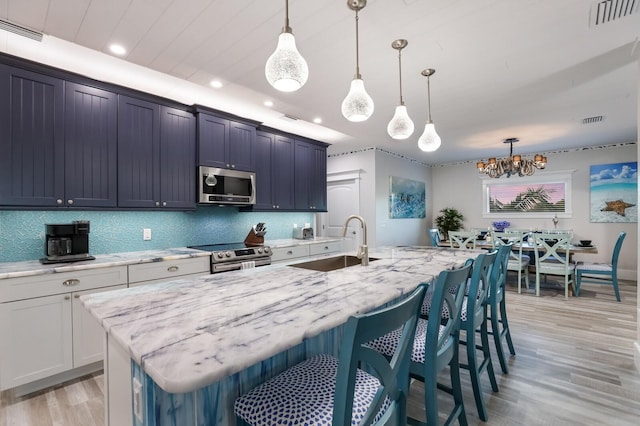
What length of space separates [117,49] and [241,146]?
5.59ft

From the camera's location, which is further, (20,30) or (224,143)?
(224,143)

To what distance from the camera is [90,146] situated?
272 cm

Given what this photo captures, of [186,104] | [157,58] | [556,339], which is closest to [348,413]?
[157,58]

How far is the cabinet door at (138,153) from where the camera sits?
9.57 feet

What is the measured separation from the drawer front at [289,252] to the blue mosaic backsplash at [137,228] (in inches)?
25.3

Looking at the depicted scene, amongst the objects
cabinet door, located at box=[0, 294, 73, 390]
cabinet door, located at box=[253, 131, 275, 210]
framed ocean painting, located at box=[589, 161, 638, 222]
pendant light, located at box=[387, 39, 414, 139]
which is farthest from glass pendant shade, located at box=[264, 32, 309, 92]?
framed ocean painting, located at box=[589, 161, 638, 222]

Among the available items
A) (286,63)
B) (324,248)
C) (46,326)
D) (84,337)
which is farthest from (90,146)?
(324,248)

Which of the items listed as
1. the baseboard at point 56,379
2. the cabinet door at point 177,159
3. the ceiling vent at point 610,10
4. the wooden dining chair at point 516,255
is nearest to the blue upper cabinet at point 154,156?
the cabinet door at point 177,159

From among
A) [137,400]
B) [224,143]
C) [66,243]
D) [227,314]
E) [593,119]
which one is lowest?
[137,400]

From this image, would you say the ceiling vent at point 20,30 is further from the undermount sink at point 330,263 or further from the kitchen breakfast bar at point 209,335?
the undermount sink at point 330,263

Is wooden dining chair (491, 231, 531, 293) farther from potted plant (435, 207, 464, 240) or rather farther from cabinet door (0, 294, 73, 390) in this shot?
cabinet door (0, 294, 73, 390)

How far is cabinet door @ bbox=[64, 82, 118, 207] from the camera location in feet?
8.56

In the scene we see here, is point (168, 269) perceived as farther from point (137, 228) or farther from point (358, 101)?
point (358, 101)

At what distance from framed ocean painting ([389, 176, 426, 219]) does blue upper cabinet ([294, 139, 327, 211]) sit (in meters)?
1.78
